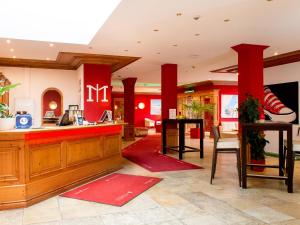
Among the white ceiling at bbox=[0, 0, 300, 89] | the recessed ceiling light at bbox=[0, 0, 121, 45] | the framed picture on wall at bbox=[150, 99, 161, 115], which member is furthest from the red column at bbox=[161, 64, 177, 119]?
the framed picture on wall at bbox=[150, 99, 161, 115]

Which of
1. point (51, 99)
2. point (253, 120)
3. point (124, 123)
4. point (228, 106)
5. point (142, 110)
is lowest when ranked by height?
point (124, 123)

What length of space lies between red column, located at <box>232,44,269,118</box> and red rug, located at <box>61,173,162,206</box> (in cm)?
293

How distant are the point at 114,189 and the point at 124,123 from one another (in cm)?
236

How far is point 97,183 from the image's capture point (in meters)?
5.06

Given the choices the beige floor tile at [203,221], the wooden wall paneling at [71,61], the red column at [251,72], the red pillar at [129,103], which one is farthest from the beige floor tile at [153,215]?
the red pillar at [129,103]

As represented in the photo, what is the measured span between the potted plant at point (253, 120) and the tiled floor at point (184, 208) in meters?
0.98

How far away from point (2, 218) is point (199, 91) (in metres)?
13.7

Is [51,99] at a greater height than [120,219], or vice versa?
[51,99]

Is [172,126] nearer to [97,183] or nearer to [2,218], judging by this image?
[97,183]

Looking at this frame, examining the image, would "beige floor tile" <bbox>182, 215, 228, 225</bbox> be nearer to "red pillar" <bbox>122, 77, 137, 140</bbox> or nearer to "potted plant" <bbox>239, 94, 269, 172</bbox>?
"potted plant" <bbox>239, 94, 269, 172</bbox>

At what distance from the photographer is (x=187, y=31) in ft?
18.2

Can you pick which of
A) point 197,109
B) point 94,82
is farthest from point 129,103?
point 94,82

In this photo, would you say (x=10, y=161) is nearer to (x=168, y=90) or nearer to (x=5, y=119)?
(x=5, y=119)

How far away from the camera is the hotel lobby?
376 cm
